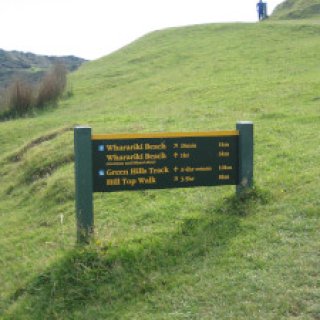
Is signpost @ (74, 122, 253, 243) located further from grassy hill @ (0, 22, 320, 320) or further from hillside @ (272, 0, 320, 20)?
hillside @ (272, 0, 320, 20)

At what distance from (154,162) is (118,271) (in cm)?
149

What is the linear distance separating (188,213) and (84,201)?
1526 mm

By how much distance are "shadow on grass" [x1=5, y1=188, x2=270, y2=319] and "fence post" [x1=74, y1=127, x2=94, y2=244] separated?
42cm

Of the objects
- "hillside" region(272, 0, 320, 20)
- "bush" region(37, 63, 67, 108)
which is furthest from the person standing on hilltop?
"bush" region(37, 63, 67, 108)

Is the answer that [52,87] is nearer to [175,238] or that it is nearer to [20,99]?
[20,99]

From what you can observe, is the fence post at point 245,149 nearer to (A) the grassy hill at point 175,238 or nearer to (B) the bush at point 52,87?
(A) the grassy hill at point 175,238

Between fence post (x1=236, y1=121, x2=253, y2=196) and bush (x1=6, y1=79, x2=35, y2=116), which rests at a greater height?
bush (x1=6, y1=79, x2=35, y2=116)

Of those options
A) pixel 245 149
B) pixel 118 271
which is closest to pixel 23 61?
pixel 245 149

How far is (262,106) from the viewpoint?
15.6 metres

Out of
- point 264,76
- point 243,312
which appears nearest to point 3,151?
point 264,76

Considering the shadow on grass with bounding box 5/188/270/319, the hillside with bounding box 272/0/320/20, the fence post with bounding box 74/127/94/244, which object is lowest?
the shadow on grass with bounding box 5/188/270/319

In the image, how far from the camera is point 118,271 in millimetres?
6004

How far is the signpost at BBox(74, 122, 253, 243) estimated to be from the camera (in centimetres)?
664

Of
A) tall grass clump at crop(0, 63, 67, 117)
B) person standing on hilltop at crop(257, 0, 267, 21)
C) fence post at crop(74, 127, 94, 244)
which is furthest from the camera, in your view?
person standing on hilltop at crop(257, 0, 267, 21)
